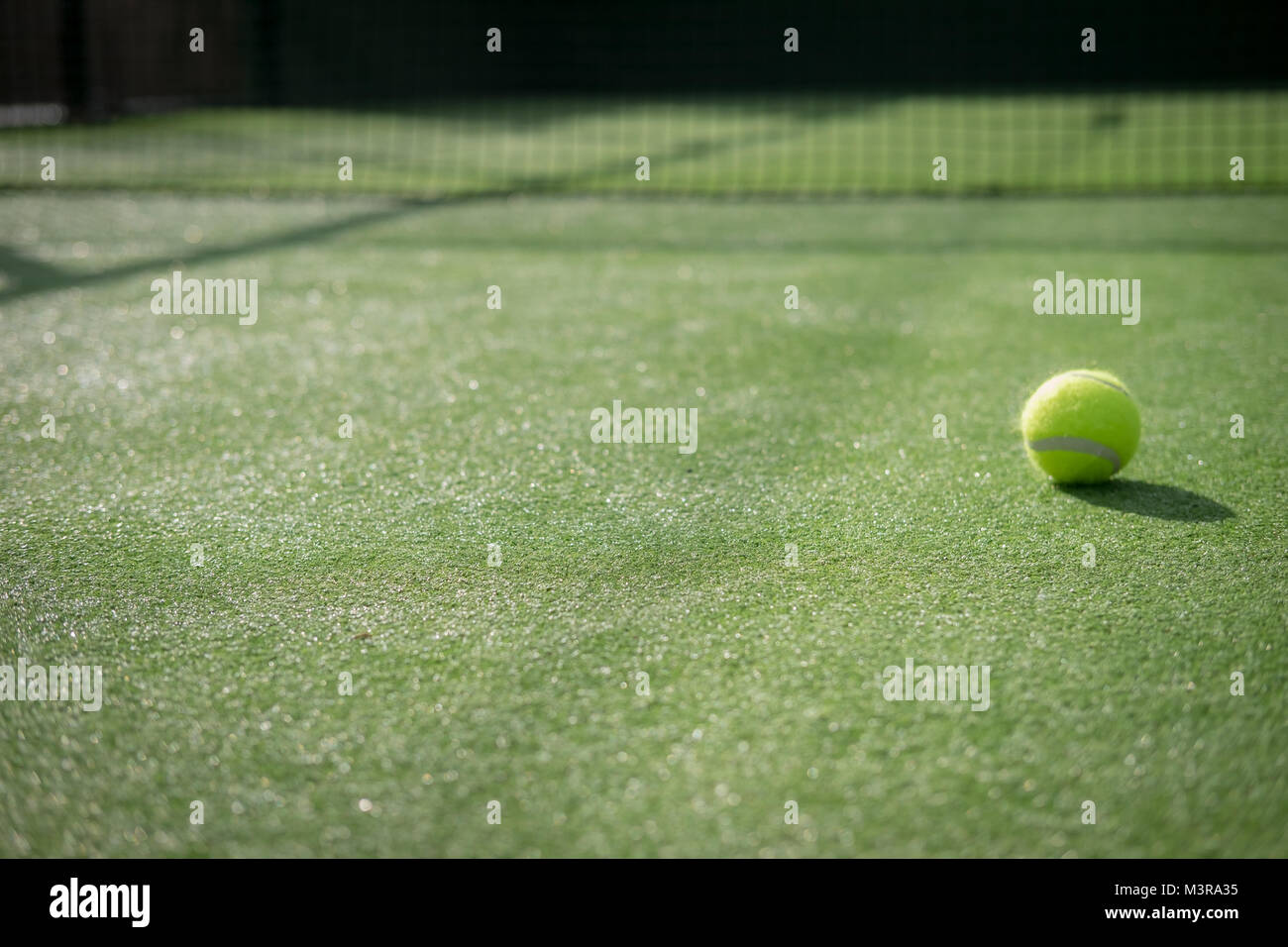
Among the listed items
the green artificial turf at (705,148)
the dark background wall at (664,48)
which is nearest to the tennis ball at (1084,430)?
the green artificial turf at (705,148)

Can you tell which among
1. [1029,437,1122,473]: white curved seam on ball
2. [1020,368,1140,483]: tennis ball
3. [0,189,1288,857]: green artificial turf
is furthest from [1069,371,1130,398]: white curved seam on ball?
[0,189,1288,857]: green artificial turf

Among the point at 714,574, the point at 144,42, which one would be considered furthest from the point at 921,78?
the point at 714,574

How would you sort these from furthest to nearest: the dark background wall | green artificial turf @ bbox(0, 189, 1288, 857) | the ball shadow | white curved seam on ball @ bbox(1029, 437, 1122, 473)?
1. the dark background wall
2. white curved seam on ball @ bbox(1029, 437, 1122, 473)
3. the ball shadow
4. green artificial turf @ bbox(0, 189, 1288, 857)

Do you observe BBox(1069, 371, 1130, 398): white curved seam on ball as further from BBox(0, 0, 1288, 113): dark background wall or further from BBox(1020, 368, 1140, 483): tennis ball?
BBox(0, 0, 1288, 113): dark background wall

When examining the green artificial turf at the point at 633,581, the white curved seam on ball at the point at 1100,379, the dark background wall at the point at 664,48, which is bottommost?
the green artificial turf at the point at 633,581

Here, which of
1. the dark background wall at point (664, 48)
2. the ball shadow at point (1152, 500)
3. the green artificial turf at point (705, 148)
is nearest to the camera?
the ball shadow at point (1152, 500)

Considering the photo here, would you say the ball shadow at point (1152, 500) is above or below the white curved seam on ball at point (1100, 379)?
below

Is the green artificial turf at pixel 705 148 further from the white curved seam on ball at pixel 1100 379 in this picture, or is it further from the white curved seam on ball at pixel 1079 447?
the white curved seam on ball at pixel 1079 447
